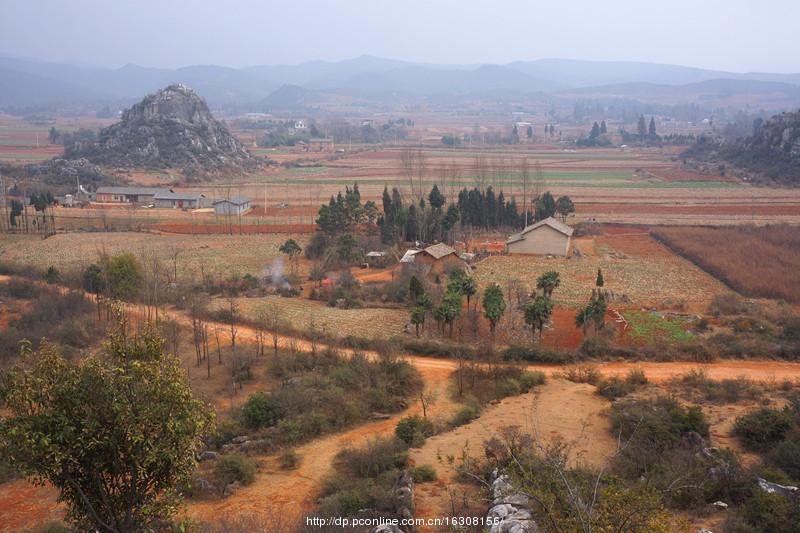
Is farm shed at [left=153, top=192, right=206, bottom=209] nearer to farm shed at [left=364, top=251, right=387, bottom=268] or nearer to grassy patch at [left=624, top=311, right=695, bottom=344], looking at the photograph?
farm shed at [left=364, top=251, right=387, bottom=268]

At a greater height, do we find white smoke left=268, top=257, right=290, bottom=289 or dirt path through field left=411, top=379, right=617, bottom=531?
white smoke left=268, top=257, right=290, bottom=289

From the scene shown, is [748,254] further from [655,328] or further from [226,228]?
[226,228]

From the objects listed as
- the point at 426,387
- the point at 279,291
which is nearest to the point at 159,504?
the point at 426,387

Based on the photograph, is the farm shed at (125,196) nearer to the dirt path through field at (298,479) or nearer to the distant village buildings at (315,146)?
the dirt path through field at (298,479)

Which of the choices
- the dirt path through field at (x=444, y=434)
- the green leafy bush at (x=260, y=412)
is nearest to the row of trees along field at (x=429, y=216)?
the dirt path through field at (x=444, y=434)

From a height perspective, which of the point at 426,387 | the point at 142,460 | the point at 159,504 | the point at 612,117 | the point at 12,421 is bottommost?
the point at 426,387

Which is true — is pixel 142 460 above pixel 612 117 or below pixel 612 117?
below

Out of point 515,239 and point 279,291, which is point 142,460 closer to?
point 279,291

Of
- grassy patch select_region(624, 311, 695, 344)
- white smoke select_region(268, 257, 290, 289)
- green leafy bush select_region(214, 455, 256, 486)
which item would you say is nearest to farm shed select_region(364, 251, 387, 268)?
white smoke select_region(268, 257, 290, 289)
